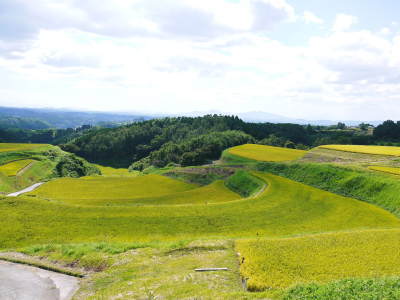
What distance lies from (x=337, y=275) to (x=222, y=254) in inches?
339

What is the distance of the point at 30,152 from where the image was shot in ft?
348

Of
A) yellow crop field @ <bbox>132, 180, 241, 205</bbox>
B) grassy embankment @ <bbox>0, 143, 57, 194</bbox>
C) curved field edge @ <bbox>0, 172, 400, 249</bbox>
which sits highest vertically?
curved field edge @ <bbox>0, 172, 400, 249</bbox>

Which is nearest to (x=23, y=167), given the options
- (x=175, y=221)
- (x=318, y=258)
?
(x=175, y=221)

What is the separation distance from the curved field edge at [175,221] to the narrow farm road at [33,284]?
809cm

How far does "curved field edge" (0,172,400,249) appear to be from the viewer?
32.7 m

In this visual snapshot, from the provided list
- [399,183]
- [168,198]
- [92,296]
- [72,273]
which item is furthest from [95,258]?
[399,183]

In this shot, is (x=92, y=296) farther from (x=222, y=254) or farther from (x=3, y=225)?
(x=3, y=225)

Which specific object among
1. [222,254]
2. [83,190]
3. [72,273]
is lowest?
[83,190]

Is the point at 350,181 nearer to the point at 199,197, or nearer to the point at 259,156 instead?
the point at 199,197

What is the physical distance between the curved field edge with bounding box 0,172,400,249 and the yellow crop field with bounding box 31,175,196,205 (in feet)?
54.2

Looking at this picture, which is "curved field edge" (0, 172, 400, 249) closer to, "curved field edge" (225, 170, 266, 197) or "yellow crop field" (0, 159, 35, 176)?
"curved field edge" (225, 170, 266, 197)

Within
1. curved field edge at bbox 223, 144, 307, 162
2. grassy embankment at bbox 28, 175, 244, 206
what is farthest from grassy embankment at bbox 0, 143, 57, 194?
curved field edge at bbox 223, 144, 307, 162

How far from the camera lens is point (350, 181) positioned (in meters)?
53.3

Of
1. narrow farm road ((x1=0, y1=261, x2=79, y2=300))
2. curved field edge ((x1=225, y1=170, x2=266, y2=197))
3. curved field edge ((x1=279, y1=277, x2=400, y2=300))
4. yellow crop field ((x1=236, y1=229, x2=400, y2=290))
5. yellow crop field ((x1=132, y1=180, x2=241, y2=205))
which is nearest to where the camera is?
curved field edge ((x1=279, y1=277, x2=400, y2=300))
